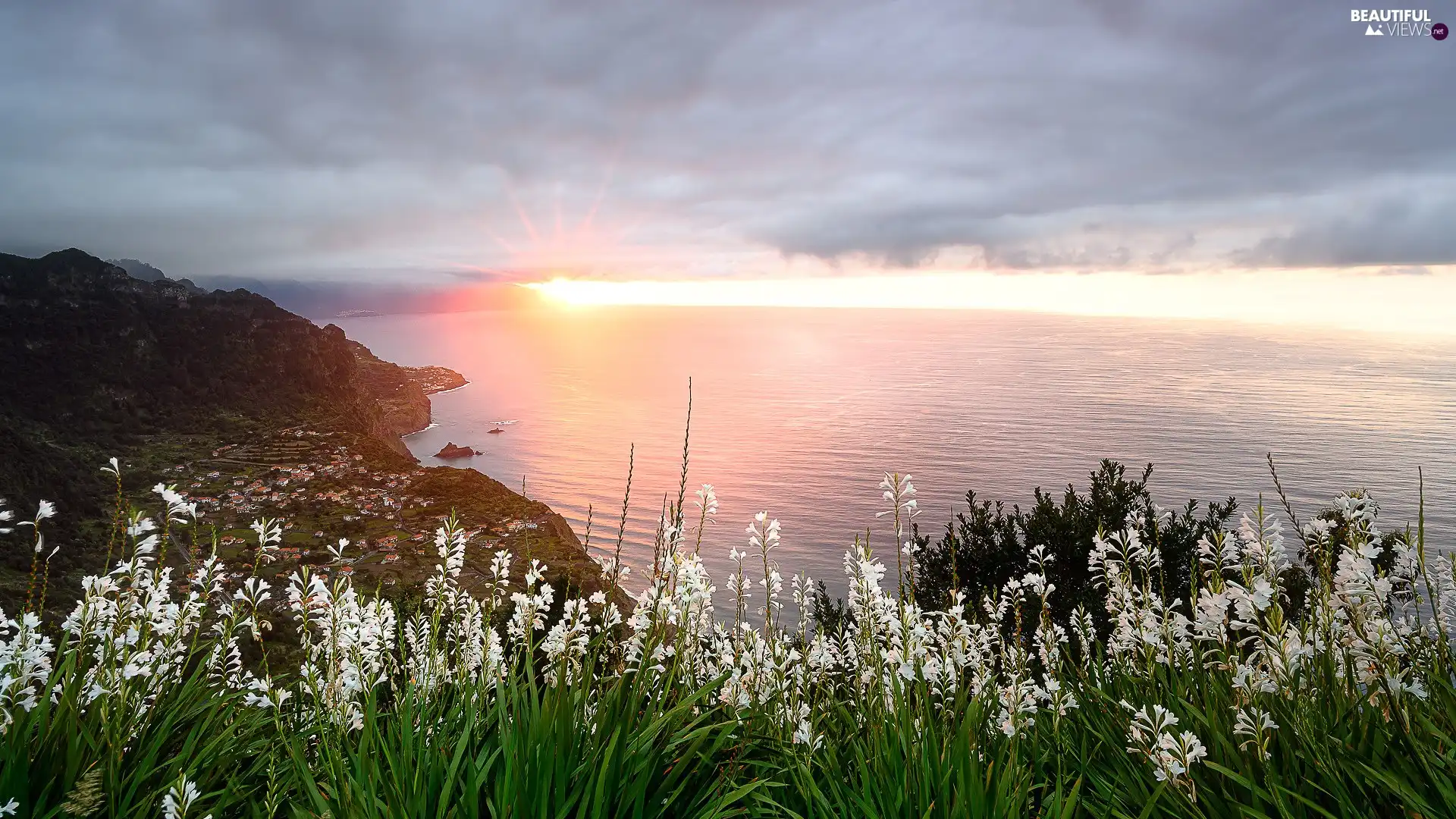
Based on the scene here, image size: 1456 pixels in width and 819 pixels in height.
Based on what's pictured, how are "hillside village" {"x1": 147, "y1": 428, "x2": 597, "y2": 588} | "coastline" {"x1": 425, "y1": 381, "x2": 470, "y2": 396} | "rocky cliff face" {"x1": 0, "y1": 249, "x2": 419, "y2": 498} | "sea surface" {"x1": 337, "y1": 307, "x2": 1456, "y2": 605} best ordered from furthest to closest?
1. "coastline" {"x1": 425, "y1": 381, "x2": 470, "y2": 396}
2. "sea surface" {"x1": 337, "y1": 307, "x2": 1456, "y2": 605}
3. "rocky cliff face" {"x1": 0, "y1": 249, "x2": 419, "y2": 498}
4. "hillside village" {"x1": 147, "y1": 428, "x2": 597, "y2": 588}

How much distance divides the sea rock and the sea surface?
2.26 metres

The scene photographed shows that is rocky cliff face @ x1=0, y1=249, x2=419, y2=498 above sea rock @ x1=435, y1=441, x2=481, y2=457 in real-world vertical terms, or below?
above

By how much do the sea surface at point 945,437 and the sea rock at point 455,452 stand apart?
7.40 feet

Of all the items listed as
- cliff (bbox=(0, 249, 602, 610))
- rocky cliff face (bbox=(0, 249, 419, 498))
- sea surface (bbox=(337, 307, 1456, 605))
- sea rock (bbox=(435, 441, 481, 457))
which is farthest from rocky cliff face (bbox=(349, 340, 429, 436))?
rocky cliff face (bbox=(0, 249, 419, 498))

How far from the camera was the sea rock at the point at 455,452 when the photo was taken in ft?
352

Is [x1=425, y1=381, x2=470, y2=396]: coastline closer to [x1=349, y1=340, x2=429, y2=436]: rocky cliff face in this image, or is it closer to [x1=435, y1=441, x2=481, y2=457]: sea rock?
[x1=349, y1=340, x2=429, y2=436]: rocky cliff face

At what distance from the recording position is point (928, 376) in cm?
16200

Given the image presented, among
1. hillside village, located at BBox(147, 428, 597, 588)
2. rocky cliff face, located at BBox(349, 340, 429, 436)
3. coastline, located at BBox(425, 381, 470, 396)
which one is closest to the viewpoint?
hillside village, located at BBox(147, 428, 597, 588)

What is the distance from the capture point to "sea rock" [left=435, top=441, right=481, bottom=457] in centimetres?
10744

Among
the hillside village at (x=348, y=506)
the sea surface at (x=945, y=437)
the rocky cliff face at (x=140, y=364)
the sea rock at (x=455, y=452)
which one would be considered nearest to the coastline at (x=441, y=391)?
the sea surface at (x=945, y=437)

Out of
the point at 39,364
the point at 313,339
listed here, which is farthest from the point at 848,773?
the point at 313,339

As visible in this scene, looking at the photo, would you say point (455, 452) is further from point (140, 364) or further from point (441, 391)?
point (441, 391)

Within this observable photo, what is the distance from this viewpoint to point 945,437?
99.6 metres

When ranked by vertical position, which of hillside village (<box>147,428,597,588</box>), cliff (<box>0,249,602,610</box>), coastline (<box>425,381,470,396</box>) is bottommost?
coastline (<box>425,381,470,396</box>)
